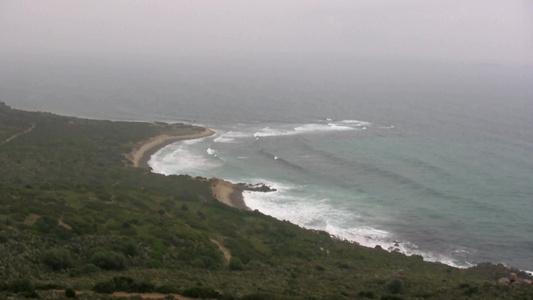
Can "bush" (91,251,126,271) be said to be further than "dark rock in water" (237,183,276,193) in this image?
No

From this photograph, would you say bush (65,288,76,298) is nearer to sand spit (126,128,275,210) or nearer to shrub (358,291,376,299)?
shrub (358,291,376,299)

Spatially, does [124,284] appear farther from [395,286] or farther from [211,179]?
[211,179]

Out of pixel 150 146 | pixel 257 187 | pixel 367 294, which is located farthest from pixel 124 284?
pixel 150 146

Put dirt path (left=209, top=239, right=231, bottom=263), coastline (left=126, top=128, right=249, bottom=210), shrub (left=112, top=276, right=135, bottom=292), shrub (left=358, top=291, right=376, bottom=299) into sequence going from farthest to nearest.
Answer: coastline (left=126, top=128, right=249, bottom=210), dirt path (left=209, top=239, right=231, bottom=263), shrub (left=358, top=291, right=376, bottom=299), shrub (left=112, top=276, right=135, bottom=292)

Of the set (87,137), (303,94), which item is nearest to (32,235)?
(87,137)

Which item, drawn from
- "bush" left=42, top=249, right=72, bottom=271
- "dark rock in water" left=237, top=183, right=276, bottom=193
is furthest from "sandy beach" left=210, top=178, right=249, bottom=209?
"bush" left=42, top=249, right=72, bottom=271

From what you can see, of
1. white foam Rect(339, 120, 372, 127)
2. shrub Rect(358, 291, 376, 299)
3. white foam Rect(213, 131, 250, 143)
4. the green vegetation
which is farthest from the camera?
white foam Rect(339, 120, 372, 127)
